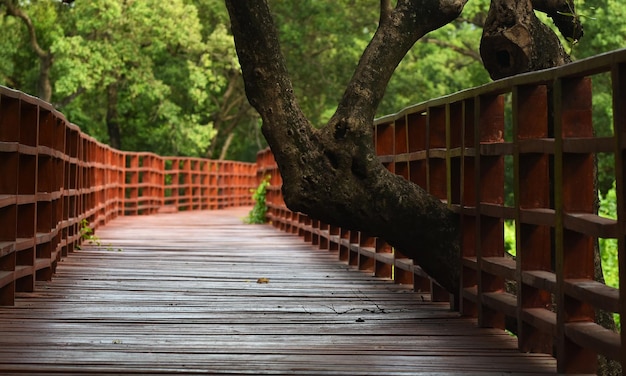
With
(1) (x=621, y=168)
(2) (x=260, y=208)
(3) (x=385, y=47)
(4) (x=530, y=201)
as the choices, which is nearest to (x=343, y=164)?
(3) (x=385, y=47)

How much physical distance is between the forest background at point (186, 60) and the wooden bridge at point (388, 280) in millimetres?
14227

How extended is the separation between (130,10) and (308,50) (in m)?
7.75

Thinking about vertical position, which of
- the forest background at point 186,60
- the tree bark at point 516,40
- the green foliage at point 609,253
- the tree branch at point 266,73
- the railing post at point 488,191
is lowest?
the green foliage at point 609,253

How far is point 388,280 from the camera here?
336 inches

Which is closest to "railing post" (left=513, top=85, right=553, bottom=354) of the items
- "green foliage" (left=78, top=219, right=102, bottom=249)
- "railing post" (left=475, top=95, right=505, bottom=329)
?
"railing post" (left=475, top=95, right=505, bottom=329)

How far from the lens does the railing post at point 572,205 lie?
4422mm

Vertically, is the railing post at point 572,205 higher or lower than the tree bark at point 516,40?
lower

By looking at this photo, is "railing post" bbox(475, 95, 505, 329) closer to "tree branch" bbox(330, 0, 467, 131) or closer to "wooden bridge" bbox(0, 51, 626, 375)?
"wooden bridge" bbox(0, 51, 626, 375)

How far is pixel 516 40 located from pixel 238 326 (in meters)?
2.80

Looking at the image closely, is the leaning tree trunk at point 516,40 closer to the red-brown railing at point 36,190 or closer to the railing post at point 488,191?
the railing post at point 488,191

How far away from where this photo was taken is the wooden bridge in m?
4.47

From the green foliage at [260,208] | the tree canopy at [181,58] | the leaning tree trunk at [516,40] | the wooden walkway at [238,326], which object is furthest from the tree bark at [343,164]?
the tree canopy at [181,58]

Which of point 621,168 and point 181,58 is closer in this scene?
point 621,168

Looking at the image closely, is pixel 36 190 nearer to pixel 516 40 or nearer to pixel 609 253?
pixel 516 40
